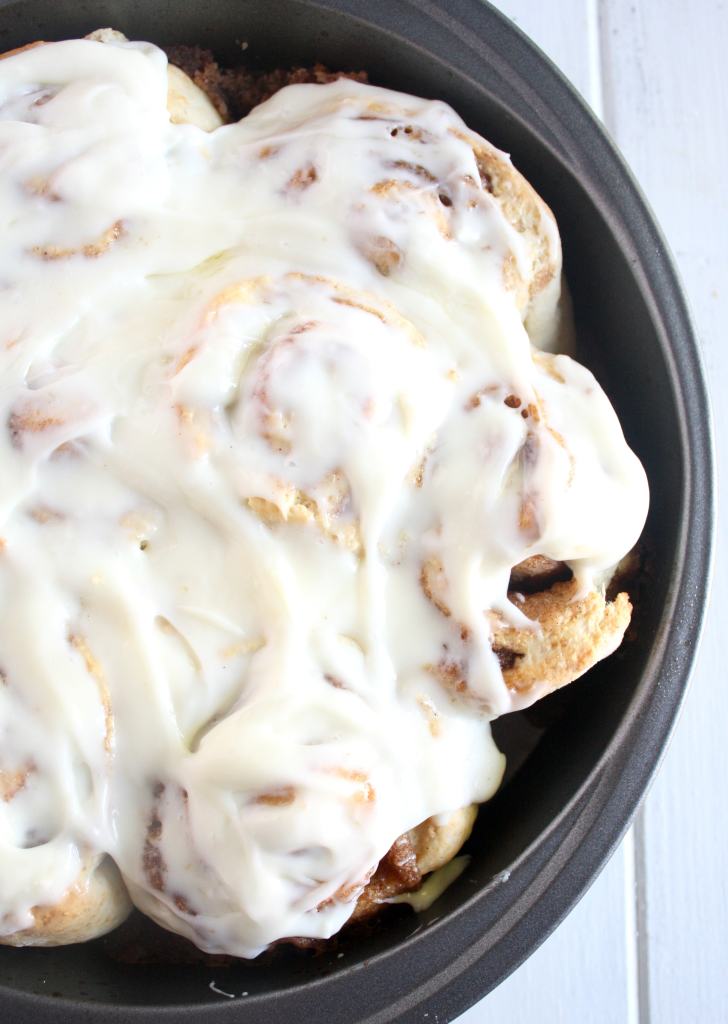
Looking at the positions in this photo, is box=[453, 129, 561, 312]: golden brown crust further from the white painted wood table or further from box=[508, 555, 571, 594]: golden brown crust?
the white painted wood table

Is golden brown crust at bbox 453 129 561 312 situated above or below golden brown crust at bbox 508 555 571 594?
above

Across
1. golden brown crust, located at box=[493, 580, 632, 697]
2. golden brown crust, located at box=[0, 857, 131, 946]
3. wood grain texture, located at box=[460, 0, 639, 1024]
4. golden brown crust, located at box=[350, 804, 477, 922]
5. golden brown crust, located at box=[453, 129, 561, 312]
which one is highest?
golden brown crust, located at box=[453, 129, 561, 312]

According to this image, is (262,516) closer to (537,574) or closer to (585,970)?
(537,574)

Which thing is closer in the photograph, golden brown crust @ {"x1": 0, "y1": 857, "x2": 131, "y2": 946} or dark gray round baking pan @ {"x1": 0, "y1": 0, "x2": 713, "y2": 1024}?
golden brown crust @ {"x1": 0, "y1": 857, "x2": 131, "y2": 946}

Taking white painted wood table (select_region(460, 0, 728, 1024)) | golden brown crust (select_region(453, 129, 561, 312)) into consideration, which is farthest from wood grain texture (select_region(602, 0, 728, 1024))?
golden brown crust (select_region(453, 129, 561, 312))

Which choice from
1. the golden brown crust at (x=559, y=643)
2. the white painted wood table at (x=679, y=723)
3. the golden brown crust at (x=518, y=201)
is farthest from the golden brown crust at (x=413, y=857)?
the golden brown crust at (x=518, y=201)

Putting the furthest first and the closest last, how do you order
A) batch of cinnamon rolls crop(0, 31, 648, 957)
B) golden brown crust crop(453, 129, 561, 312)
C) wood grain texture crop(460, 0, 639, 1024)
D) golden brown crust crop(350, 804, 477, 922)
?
wood grain texture crop(460, 0, 639, 1024)
golden brown crust crop(453, 129, 561, 312)
golden brown crust crop(350, 804, 477, 922)
batch of cinnamon rolls crop(0, 31, 648, 957)

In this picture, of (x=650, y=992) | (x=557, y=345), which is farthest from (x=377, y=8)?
(x=650, y=992)
